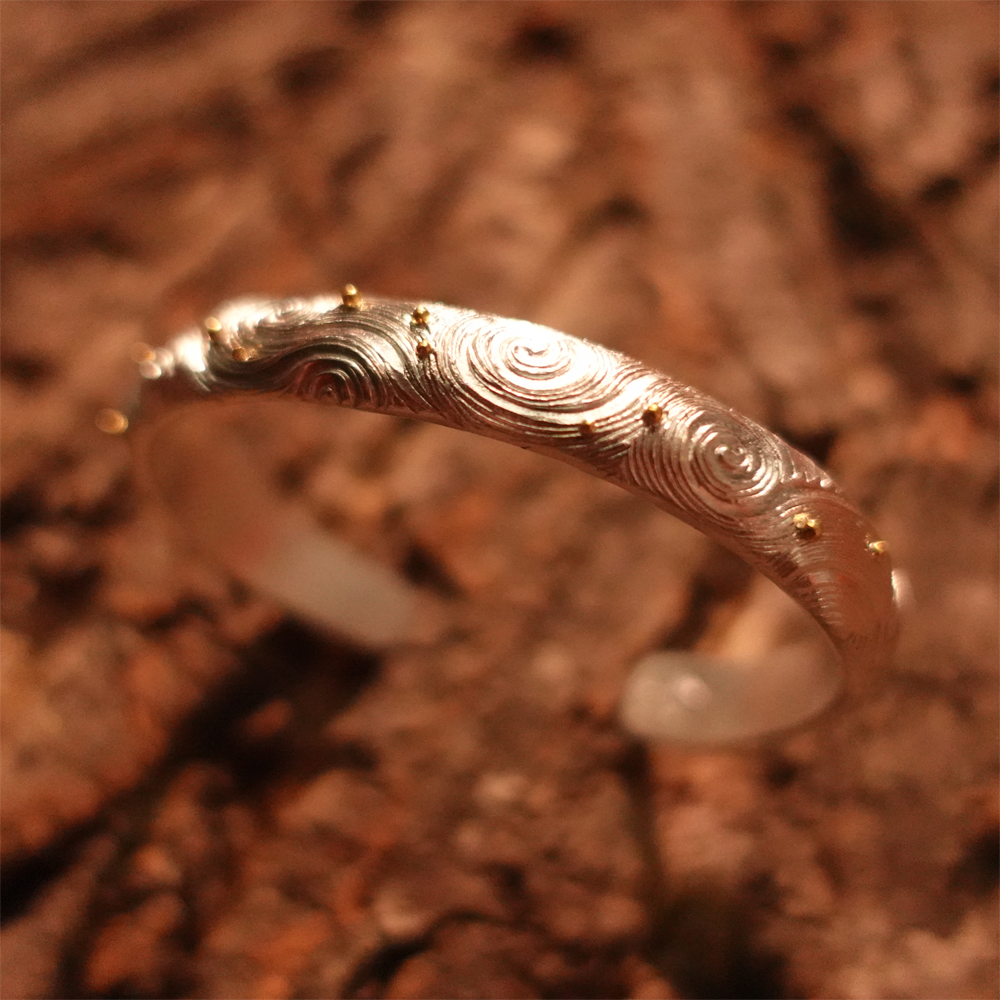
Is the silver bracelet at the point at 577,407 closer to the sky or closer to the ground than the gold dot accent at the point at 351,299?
closer to the ground

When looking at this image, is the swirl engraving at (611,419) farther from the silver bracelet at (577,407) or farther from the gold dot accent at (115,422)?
the gold dot accent at (115,422)

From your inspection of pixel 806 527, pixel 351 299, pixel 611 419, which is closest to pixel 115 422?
pixel 351 299

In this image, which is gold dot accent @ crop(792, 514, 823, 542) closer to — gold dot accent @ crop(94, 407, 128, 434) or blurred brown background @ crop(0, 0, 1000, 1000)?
blurred brown background @ crop(0, 0, 1000, 1000)

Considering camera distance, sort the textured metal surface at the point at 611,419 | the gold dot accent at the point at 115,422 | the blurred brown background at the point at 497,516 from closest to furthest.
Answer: the textured metal surface at the point at 611,419
the blurred brown background at the point at 497,516
the gold dot accent at the point at 115,422

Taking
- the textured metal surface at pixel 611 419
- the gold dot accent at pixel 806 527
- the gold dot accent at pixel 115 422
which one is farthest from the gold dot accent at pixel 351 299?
the gold dot accent at pixel 806 527

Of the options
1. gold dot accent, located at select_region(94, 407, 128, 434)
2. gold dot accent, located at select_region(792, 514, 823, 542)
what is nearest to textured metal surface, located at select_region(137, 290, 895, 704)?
gold dot accent, located at select_region(792, 514, 823, 542)

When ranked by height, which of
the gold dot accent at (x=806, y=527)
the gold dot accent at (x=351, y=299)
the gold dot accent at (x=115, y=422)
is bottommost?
the gold dot accent at (x=115, y=422)
